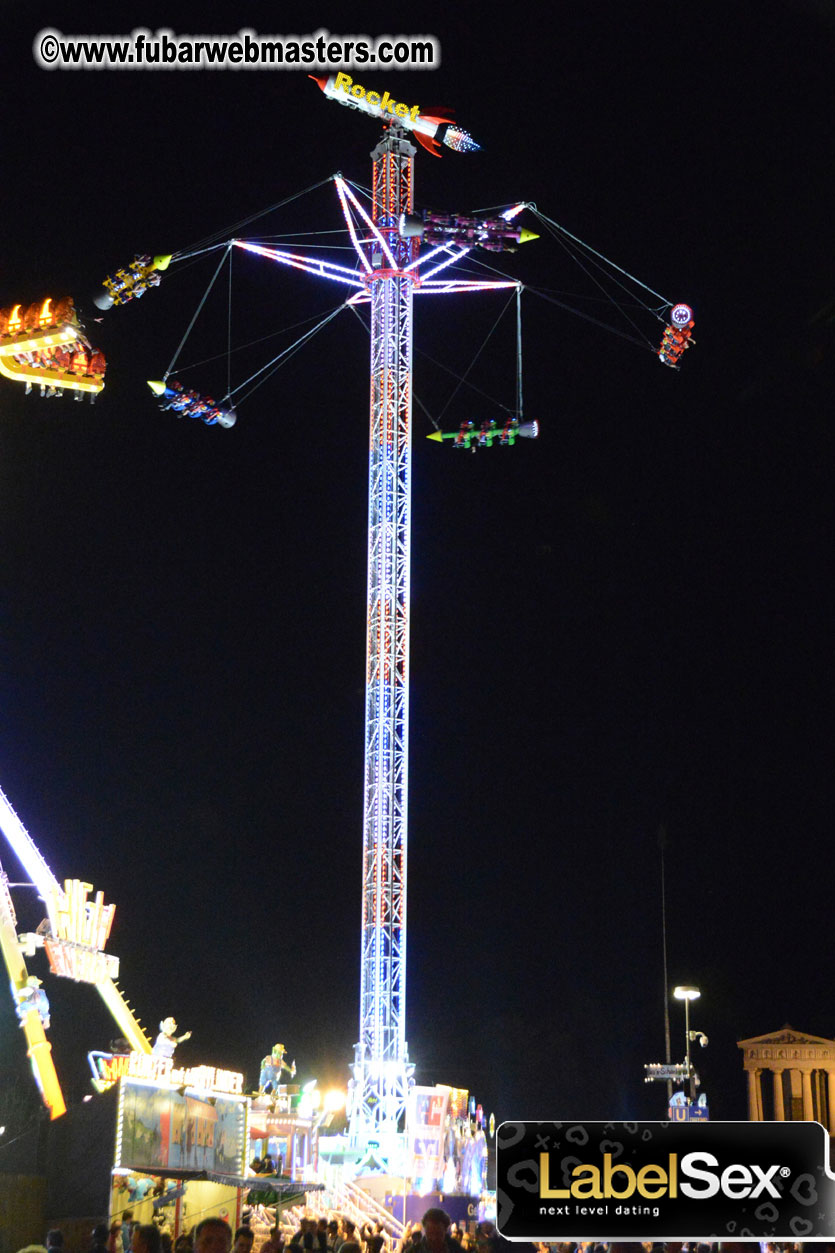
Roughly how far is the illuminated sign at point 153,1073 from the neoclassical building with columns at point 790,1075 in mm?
39657

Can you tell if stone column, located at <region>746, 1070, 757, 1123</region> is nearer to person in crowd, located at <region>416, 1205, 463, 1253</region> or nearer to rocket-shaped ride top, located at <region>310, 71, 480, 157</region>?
rocket-shaped ride top, located at <region>310, 71, 480, 157</region>

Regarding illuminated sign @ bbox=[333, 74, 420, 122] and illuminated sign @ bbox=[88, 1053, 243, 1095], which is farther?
illuminated sign @ bbox=[333, 74, 420, 122]

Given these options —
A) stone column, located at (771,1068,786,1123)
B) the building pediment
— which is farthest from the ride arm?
stone column, located at (771,1068,786,1123)

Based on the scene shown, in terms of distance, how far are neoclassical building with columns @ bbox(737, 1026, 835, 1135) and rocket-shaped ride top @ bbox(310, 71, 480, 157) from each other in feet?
138

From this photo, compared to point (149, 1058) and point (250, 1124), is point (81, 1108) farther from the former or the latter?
point (250, 1124)

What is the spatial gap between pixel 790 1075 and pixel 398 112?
4642 centimetres

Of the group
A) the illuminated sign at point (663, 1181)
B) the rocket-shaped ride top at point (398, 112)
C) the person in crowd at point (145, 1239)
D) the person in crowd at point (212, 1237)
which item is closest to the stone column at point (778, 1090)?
the rocket-shaped ride top at point (398, 112)

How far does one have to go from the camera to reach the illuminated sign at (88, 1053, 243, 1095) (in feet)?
70.6

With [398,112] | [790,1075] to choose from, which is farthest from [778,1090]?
[398,112]

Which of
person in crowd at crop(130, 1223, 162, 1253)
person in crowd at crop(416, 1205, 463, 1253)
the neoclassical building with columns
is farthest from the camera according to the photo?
the neoclassical building with columns

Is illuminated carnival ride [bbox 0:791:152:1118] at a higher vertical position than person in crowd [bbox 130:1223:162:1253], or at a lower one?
higher

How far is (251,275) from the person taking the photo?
39000 mm

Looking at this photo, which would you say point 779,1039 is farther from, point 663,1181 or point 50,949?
point 663,1181

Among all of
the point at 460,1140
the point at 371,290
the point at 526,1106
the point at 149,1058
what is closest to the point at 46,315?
the point at 149,1058
